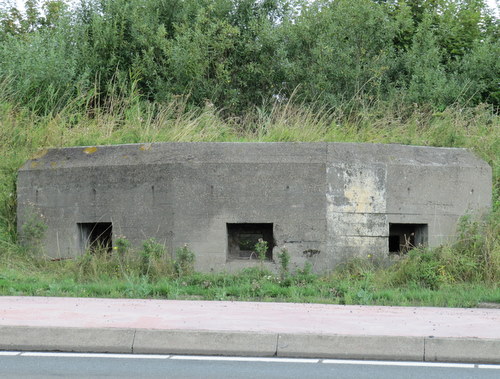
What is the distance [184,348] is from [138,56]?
40.5 ft

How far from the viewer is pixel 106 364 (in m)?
6.05

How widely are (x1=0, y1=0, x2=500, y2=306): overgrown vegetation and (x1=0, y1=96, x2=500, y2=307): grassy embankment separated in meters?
0.03

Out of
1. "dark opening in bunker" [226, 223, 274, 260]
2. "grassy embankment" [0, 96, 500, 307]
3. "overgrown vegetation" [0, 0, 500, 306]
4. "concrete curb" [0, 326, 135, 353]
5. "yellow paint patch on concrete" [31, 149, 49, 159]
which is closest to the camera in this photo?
"concrete curb" [0, 326, 135, 353]

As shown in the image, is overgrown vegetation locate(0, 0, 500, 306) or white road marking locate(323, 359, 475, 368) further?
overgrown vegetation locate(0, 0, 500, 306)

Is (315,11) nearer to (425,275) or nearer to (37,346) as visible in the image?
(425,275)

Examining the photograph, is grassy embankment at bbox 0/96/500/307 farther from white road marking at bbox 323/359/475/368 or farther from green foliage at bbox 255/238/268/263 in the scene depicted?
white road marking at bbox 323/359/475/368

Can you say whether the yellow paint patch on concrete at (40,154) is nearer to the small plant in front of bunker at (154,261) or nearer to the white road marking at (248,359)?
the small plant in front of bunker at (154,261)

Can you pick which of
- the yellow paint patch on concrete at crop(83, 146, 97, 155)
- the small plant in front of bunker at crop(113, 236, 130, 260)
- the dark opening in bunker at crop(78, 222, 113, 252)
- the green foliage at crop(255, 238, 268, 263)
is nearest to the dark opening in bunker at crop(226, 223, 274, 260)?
the green foliage at crop(255, 238, 268, 263)

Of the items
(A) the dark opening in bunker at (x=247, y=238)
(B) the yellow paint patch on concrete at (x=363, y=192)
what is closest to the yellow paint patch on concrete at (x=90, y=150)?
(A) the dark opening in bunker at (x=247, y=238)

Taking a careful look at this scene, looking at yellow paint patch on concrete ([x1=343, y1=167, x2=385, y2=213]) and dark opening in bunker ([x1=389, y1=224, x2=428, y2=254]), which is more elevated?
yellow paint patch on concrete ([x1=343, y1=167, x2=385, y2=213])

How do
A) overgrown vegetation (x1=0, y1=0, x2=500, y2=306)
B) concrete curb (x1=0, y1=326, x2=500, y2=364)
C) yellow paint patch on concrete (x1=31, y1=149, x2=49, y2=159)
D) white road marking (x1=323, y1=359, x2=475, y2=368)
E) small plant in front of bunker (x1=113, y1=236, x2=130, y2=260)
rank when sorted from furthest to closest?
yellow paint patch on concrete (x1=31, y1=149, x2=49, y2=159)
small plant in front of bunker (x1=113, y1=236, x2=130, y2=260)
overgrown vegetation (x1=0, y1=0, x2=500, y2=306)
concrete curb (x1=0, y1=326, x2=500, y2=364)
white road marking (x1=323, y1=359, x2=475, y2=368)

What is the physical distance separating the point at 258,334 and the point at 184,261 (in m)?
4.33

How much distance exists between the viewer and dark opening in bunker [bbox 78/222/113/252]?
11.8 meters

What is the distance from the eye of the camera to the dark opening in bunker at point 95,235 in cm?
1179
